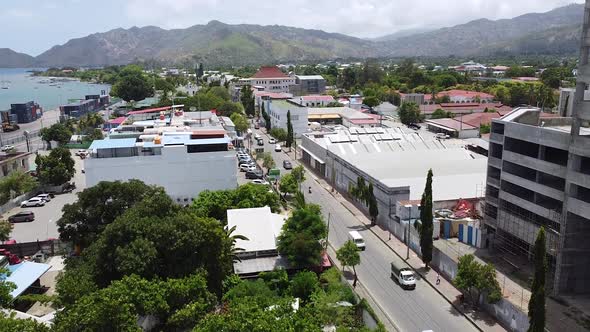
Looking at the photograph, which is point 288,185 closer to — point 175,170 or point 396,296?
point 175,170

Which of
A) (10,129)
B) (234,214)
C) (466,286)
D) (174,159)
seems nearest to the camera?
(466,286)

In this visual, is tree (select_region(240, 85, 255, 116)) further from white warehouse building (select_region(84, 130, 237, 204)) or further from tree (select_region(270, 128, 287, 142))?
white warehouse building (select_region(84, 130, 237, 204))

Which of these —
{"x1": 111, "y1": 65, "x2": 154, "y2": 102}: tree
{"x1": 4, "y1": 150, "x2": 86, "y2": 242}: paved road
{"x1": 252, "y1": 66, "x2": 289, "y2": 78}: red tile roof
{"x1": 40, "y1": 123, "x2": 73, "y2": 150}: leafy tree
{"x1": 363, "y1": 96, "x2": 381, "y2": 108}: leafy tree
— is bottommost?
{"x1": 4, "y1": 150, "x2": 86, "y2": 242}: paved road

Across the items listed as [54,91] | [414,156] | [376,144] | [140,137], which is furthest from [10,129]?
[54,91]

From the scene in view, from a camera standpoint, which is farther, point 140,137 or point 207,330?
point 140,137

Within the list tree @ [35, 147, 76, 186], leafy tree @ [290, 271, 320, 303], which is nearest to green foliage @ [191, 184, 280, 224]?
leafy tree @ [290, 271, 320, 303]

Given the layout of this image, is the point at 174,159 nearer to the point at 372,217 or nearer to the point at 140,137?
the point at 140,137

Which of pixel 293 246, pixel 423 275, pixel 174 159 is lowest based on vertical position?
pixel 423 275
